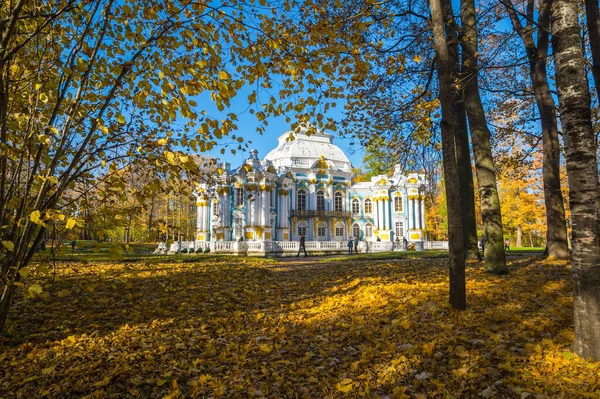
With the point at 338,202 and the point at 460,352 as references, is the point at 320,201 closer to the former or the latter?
the point at 338,202

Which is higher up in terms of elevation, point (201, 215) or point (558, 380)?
point (201, 215)

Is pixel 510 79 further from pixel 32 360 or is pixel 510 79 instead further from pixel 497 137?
pixel 32 360

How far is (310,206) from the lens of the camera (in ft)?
115

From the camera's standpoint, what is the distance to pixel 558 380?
8.93ft

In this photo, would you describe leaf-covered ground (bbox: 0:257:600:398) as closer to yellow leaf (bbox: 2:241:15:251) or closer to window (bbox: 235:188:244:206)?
yellow leaf (bbox: 2:241:15:251)

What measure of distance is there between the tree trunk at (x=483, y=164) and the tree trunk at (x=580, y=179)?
3545 mm

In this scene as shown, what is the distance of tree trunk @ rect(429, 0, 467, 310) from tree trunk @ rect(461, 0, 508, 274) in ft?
6.97

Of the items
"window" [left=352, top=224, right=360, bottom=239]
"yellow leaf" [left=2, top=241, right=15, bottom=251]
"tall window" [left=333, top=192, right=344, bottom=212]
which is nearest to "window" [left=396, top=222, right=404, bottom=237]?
"window" [left=352, top=224, right=360, bottom=239]

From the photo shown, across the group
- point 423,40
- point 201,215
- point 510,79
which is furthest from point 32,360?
point 201,215

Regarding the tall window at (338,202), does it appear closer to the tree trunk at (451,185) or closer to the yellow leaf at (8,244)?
the tree trunk at (451,185)

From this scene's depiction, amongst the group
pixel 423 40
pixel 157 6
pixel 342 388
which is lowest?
pixel 342 388

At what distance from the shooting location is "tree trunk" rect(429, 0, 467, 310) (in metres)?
4.64

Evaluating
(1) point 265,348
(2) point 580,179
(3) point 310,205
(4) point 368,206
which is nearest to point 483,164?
(2) point 580,179

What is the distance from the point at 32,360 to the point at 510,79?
13189mm
